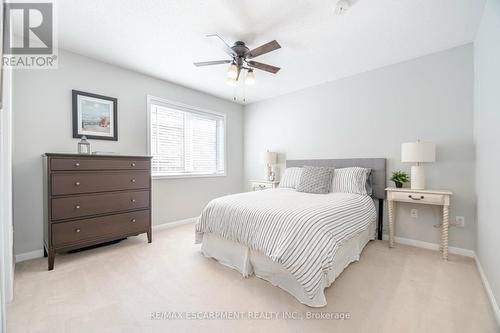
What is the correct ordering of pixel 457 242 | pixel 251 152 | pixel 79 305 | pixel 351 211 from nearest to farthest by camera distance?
pixel 79 305 < pixel 351 211 < pixel 457 242 < pixel 251 152

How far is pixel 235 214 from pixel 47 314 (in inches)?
61.4

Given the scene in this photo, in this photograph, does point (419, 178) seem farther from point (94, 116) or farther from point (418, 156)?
point (94, 116)

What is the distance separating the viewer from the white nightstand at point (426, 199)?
239 centimetres

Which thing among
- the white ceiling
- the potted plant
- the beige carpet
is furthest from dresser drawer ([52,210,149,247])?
the potted plant

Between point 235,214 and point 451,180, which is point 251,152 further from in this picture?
point 451,180

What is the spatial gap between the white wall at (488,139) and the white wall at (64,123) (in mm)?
3798

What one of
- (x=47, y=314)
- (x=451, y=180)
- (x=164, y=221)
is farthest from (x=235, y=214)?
(x=451, y=180)

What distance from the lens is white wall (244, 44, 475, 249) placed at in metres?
2.54

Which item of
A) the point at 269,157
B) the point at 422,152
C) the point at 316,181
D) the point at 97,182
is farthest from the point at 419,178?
the point at 97,182

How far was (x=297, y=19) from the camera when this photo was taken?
208cm

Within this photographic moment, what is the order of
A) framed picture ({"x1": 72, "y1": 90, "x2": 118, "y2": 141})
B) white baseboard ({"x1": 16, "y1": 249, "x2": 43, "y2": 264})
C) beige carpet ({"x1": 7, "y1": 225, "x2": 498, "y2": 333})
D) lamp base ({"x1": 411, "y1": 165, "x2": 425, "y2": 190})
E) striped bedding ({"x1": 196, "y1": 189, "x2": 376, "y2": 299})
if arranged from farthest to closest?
framed picture ({"x1": 72, "y1": 90, "x2": 118, "y2": 141}) < lamp base ({"x1": 411, "y1": 165, "x2": 425, "y2": 190}) < white baseboard ({"x1": 16, "y1": 249, "x2": 43, "y2": 264}) < striped bedding ({"x1": 196, "y1": 189, "x2": 376, "y2": 299}) < beige carpet ({"x1": 7, "y1": 225, "x2": 498, "y2": 333})

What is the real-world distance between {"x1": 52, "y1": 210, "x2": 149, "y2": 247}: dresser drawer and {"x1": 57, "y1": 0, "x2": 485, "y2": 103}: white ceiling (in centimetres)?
205

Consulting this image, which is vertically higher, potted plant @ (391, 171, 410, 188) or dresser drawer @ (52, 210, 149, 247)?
potted plant @ (391, 171, 410, 188)

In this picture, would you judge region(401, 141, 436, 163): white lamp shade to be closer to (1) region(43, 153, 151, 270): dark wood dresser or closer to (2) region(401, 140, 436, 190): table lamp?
(2) region(401, 140, 436, 190): table lamp
